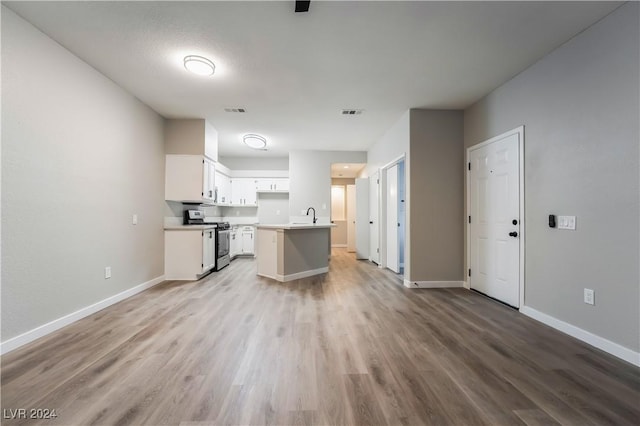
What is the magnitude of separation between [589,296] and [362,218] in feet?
14.5

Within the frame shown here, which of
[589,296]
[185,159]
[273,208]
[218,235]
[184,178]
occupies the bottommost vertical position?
[589,296]

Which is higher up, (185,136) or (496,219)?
(185,136)

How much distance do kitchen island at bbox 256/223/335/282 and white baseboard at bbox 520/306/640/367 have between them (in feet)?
10.1

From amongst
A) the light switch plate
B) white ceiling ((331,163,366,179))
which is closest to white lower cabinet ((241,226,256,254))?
white ceiling ((331,163,366,179))

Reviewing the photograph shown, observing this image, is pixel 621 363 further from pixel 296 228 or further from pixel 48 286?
pixel 48 286

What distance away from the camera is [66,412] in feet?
4.45

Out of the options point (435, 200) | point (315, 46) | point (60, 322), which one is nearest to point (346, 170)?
point (435, 200)

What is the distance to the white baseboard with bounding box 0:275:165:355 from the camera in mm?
1988

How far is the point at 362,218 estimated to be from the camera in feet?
20.9

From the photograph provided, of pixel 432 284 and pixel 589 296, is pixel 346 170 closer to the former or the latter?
pixel 432 284

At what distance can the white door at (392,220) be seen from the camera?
4820mm

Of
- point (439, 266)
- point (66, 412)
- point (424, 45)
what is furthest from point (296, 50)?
point (439, 266)

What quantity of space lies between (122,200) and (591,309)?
521cm

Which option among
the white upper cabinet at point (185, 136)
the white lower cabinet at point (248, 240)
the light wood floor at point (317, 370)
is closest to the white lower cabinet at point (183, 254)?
the light wood floor at point (317, 370)
